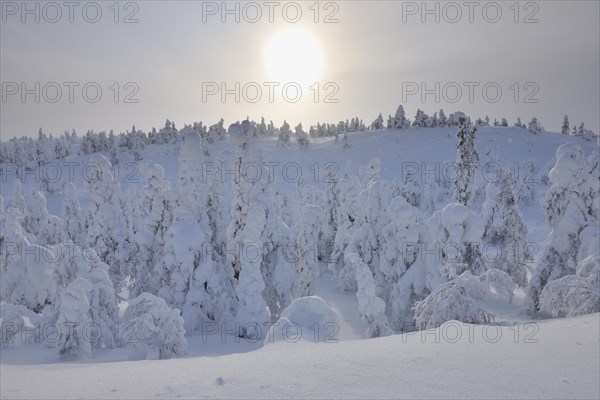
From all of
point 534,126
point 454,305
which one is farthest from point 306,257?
point 534,126

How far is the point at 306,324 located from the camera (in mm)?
12812

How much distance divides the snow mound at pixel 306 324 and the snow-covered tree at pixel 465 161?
49.8ft

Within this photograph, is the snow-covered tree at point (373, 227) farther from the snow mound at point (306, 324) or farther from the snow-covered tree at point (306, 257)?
the snow mound at point (306, 324)

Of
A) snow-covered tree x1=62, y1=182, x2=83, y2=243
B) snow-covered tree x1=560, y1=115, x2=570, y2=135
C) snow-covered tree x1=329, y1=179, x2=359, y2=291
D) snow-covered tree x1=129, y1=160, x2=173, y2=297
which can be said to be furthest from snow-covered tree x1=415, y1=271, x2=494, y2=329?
snow-covered tree x1=560, y1=115, x2=570, y2=135

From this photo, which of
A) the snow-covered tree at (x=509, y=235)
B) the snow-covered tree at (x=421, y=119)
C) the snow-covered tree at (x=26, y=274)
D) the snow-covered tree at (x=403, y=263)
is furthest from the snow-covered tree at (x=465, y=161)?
the snow-covered tree at (x=421, y=119)

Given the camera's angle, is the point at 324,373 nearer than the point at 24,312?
Yes

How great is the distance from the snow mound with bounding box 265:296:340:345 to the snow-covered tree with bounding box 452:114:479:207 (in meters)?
15.2

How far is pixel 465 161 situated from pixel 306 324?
53.5 ft

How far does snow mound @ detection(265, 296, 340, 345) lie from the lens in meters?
11.8

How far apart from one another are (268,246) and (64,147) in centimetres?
10069

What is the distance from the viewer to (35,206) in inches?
1188

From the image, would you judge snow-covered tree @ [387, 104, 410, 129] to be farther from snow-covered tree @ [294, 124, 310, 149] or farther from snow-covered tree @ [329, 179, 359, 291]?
snow-covered tree @ [329, 179, 359, 291]

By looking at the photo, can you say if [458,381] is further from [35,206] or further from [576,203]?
[35,206]

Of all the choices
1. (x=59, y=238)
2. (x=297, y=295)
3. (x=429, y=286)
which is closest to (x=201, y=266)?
(x=297, y=295)
